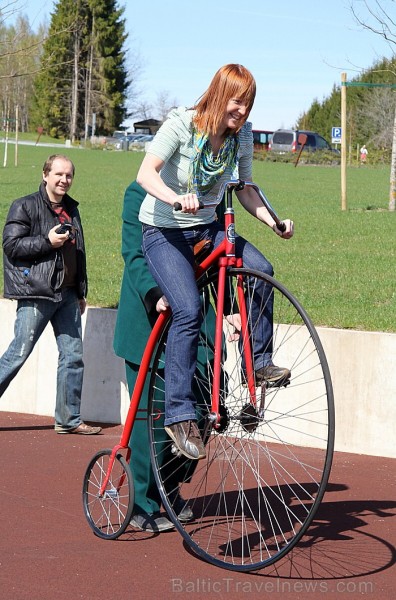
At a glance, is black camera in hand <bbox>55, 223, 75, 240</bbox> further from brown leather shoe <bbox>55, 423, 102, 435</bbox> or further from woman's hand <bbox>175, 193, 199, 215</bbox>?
woman's hand <bbox>175, 193, 199, 215</bbox>

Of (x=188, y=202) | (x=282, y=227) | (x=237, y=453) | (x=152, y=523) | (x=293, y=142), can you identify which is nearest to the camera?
(x=188, y=202)

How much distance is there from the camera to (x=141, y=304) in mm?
5742

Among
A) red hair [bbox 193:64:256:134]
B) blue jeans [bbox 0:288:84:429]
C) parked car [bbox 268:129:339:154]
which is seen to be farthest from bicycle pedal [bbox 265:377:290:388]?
parked car [bbox 268:129:339:154]

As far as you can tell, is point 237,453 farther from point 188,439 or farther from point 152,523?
point 188,439

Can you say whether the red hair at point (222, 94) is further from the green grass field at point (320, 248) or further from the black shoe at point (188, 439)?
the green grass field at point (320, 248)

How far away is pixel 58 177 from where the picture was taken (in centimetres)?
853

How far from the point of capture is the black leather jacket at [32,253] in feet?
27.9

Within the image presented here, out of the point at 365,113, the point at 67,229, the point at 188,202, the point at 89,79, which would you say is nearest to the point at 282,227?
the point at 188,202

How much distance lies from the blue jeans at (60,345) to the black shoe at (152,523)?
2942 mm

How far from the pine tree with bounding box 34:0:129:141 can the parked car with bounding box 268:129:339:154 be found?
31.4 metres

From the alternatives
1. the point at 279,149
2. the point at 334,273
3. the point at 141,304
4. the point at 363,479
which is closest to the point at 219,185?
the point at 141,304

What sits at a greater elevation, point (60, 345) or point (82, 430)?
point (60, 345)

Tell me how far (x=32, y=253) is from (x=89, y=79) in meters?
95.1

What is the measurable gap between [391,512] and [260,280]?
2.05 m
